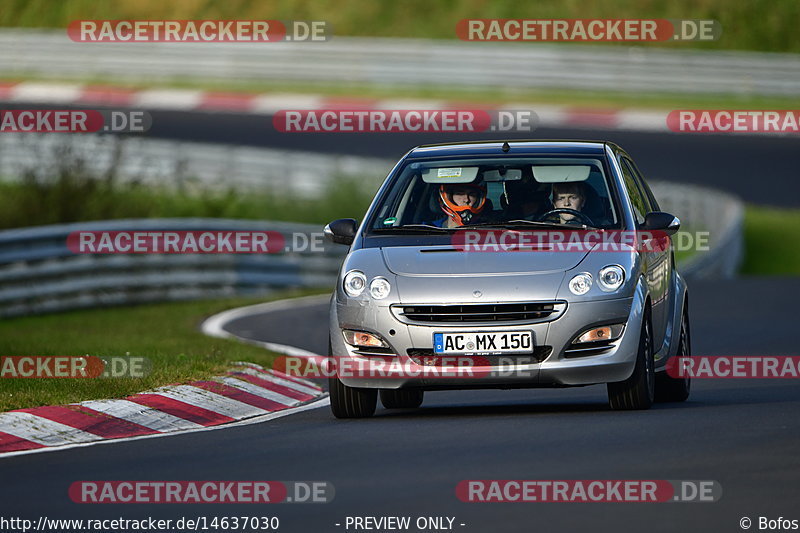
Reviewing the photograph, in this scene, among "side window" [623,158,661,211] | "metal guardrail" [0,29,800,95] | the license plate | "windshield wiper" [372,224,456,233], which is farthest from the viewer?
"metal guardrail" [0,29,800,95]

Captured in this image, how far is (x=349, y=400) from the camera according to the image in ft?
36.2

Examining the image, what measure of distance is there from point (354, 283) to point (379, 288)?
0.21 m

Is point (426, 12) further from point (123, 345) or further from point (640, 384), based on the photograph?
point (640, 384)

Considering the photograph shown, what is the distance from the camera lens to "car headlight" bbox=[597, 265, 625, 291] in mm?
10578

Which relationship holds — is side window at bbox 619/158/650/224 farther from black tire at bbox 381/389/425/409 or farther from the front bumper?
black tire at bbox 381/389/425/409

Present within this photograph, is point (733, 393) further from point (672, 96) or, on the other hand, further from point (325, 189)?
point (672, 96)

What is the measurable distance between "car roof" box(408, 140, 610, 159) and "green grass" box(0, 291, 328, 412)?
2.25 m

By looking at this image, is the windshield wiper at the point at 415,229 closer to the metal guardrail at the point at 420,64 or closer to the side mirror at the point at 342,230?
the side mirror at the point at 342,230

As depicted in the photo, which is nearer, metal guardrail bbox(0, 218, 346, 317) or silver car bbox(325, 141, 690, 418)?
silver car bbox(325, 141, 690, 418)

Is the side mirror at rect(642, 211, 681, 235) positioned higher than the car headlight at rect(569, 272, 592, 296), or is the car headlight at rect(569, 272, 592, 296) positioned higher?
the side mirror at rect(642, 211, 681, 235)

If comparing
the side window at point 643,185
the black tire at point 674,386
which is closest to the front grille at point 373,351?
the black tire at point 674,386

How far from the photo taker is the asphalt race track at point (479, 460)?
7.58 m

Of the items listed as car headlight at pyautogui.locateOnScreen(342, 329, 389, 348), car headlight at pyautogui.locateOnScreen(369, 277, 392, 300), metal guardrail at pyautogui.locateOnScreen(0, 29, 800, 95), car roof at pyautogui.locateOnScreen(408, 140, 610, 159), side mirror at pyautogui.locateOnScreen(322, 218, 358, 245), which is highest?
metal guardrail at pyautogui.locateOnScreen(0, 29, 800, 95)

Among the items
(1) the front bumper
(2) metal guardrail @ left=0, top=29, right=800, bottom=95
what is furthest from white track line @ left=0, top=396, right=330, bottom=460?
(2) metal guardrail @ left=0, top=29, right=800, bottom=95
